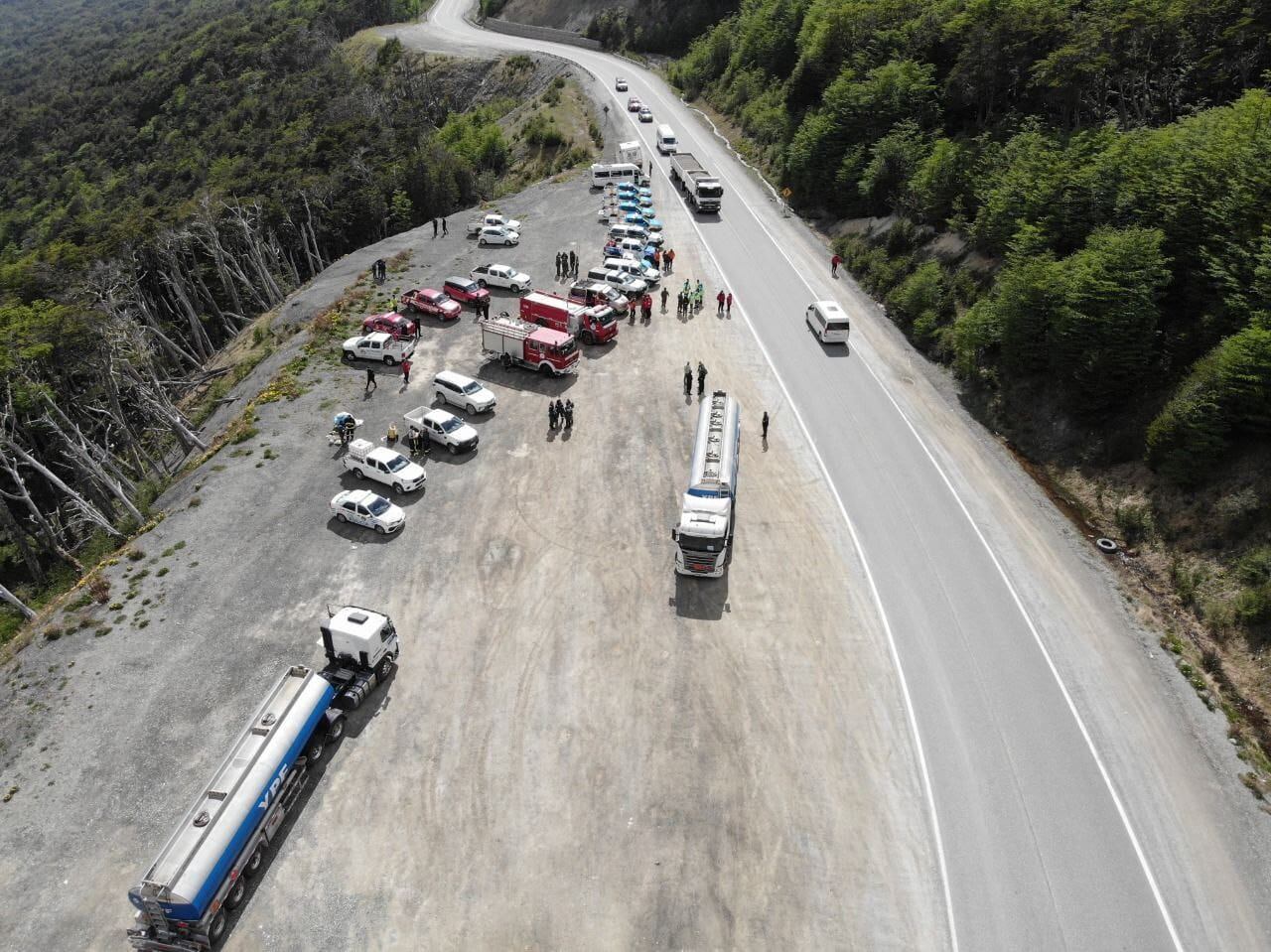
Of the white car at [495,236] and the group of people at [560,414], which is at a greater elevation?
the white car at [495,236]

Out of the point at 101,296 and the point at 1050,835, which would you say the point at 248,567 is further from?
the point at 101,296

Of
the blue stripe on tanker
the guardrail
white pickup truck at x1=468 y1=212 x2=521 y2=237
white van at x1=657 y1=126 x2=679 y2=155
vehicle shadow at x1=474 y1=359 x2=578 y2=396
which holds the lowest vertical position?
vehicle shadow at x1=474 y1=359 x2=578 y2=396

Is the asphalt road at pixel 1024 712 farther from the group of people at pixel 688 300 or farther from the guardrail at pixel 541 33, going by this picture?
the guardrail at pixel 541 33

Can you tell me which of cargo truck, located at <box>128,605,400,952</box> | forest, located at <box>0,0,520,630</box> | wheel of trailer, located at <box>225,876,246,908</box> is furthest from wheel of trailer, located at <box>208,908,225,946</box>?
forest, located at <box>0,0,520,630</box>

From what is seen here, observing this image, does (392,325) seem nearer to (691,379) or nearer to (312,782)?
(691,379)

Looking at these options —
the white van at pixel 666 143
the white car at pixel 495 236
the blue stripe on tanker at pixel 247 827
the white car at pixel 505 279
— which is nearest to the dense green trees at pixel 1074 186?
the white van at pixel 666 143

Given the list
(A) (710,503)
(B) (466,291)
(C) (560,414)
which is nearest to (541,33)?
(B) (466,291)

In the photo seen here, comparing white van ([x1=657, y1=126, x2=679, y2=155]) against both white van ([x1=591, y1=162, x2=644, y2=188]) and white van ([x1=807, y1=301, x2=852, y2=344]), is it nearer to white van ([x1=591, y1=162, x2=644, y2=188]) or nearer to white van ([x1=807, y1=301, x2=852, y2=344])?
white van ([x1=591, y1=162, x2=644, y2=188])
